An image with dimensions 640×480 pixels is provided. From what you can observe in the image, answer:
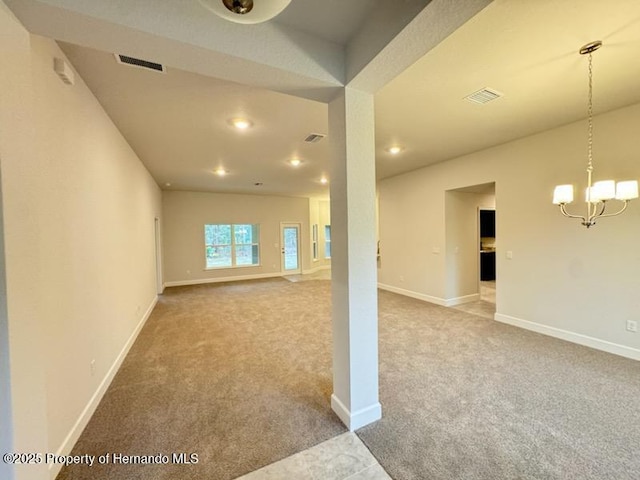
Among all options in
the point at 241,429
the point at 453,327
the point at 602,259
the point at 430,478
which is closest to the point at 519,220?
the point at 602,259

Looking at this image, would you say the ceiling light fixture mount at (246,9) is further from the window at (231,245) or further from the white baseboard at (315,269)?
the white baseboard at (315,269)

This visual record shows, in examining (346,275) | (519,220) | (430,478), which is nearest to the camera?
(430,478)

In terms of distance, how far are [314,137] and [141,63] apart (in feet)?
6.46

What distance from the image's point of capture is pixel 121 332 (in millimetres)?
2975

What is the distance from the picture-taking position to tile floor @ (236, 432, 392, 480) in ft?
5.00

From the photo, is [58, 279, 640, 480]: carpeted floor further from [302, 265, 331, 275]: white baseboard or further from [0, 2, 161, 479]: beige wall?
[302, 265, 331, 275]: white baseboard

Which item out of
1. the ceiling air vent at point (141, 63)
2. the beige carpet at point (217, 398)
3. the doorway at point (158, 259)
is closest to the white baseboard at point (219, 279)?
the doorway at point (158, 259)

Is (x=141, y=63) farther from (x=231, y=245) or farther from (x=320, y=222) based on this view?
(x=320, y=222)

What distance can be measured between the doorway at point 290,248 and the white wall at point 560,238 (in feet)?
17.1

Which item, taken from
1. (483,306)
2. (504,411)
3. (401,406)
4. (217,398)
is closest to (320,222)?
(483,306)

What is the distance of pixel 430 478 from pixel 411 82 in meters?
2.80

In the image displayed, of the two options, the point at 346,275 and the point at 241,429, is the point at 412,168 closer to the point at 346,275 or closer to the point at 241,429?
the point at 346,275

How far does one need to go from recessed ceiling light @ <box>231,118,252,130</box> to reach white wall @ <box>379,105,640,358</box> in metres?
3.59

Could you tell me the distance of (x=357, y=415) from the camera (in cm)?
190
